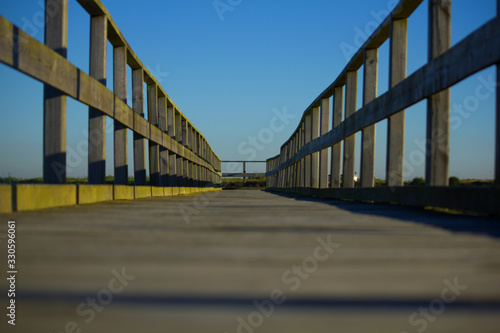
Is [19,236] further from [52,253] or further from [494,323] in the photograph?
[494,323]

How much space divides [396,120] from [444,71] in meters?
1.42

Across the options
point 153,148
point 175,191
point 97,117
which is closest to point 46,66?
point 97,117

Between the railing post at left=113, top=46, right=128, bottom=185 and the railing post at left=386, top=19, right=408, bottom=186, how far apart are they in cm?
325

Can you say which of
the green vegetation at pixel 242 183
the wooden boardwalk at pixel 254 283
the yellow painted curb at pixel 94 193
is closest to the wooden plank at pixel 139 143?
the yellow painted curb at pixel 94 193

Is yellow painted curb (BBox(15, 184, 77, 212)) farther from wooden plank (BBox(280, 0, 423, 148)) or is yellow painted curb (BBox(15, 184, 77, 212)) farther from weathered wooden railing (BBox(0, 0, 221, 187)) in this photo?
wooden plank (BBox(280, 0, 423, 148))

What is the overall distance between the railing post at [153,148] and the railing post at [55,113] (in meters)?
5.50

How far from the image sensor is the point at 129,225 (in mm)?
2508

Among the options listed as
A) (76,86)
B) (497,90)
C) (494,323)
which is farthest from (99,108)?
(494,323)

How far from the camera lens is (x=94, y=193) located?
470 cm

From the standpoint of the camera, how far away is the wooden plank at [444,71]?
278 centimetres

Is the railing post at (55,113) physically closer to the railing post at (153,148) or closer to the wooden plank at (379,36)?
the wooden plank at (379,36)

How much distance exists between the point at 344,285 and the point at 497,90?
2.00 metres

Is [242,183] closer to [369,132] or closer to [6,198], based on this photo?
[369,132]

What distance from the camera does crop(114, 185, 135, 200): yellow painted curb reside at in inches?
219
